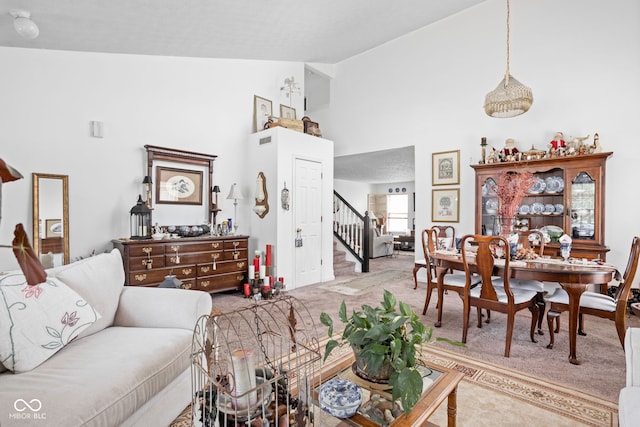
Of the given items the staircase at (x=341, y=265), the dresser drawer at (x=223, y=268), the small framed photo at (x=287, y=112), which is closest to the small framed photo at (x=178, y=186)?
the dresser drawer at (x=223, y=268)

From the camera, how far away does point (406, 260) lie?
7914 mm

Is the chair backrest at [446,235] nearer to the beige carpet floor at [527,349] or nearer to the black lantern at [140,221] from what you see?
the beige carpet floor at [527,349]

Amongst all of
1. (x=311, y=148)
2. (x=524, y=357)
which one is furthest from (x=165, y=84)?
(x=524, y=357)

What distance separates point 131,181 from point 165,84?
1373 mm

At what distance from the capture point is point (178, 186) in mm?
4273

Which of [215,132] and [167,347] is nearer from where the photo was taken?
[167,347]

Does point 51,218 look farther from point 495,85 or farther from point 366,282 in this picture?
point 495,85

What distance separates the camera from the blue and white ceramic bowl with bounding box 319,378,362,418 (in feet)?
3.87

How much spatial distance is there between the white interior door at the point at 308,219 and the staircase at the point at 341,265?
79 centimetres

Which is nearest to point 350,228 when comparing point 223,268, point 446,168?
point 446,168

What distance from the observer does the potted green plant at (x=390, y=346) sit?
1107 mm

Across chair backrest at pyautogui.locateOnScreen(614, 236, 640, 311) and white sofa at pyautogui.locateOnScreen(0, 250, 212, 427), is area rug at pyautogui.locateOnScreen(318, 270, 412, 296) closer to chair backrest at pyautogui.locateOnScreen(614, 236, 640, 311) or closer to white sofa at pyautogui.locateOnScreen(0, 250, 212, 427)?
chair backrest at pyautogui.locateOnScreen(614, 236, 640, 311)

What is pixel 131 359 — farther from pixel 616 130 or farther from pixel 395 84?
pixel 395 84

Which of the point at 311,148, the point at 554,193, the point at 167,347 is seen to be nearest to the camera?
the point at 167,347
